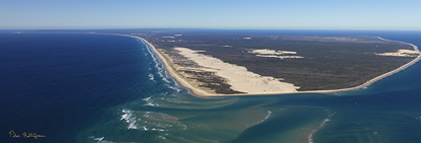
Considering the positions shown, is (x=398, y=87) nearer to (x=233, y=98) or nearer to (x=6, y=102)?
(x=233, y=98)

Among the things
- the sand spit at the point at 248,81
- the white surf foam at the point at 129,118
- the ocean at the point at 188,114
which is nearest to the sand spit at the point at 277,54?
the sand spit at the point at 248,81

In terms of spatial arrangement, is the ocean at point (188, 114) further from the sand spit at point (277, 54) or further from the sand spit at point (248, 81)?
the sand spit at point (277, 54)

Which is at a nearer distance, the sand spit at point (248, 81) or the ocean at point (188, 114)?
the ocean at point (188, 114)

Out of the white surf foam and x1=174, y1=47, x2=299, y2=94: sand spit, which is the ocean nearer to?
the white surf foam

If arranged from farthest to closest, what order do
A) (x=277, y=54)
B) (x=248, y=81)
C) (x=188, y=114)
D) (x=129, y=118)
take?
1. (x=277, y=54)
2. (x=248, y=81)
3. (x=188, y=114)
4. (x=129, y=118)

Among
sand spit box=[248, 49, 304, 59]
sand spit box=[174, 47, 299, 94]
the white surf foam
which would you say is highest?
sand spit box=[248, 49, 304, 59]

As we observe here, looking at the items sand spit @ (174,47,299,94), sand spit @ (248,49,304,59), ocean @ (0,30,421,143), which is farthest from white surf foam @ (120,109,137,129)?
sand spit @ (248,49,304,59)

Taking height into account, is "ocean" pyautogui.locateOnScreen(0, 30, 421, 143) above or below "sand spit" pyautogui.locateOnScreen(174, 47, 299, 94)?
below

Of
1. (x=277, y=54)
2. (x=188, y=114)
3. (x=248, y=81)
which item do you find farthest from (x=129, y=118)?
(x=277, y=54)

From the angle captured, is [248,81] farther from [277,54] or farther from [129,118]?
[277,54]
